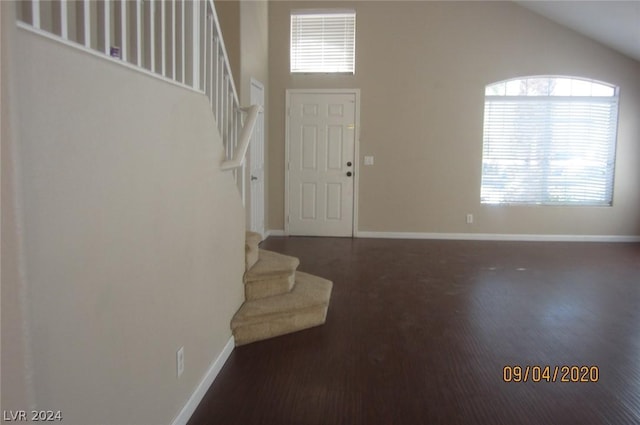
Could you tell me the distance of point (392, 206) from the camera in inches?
267

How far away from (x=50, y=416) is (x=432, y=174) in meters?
6.07

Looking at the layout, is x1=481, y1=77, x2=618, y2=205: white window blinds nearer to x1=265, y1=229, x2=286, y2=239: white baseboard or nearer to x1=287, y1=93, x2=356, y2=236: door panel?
x1=287, y1=93, x2=356, y2=236: door panel

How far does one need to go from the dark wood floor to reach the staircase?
8 cm

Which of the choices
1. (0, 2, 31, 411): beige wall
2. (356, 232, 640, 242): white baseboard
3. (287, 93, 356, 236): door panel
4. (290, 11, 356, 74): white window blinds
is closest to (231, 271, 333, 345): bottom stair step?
(0, 2, 31, 411): beige wall

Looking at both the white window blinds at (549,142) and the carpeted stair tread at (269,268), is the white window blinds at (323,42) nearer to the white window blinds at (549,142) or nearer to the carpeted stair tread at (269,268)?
the white window blinds at (549,142)

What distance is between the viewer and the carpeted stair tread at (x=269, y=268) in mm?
3324

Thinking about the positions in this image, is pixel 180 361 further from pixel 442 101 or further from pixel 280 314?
pixel 442 101

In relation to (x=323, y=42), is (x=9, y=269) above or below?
below

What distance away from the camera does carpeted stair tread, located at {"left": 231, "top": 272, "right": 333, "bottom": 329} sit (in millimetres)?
3078

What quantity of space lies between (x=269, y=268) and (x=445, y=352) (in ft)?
4.43
